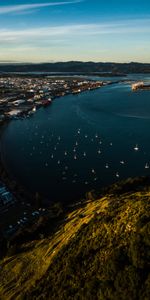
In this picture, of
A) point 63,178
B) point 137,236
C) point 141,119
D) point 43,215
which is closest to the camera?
point 137,236


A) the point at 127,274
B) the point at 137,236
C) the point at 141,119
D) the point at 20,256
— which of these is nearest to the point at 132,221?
the point at 137,236

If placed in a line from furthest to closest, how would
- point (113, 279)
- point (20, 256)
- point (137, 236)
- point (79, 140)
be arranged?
point (79, 140) → point (20, 256) → point (137, 236) → point (113, 279)

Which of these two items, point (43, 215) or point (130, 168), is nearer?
point (43, 215)

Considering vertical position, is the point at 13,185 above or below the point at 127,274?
below

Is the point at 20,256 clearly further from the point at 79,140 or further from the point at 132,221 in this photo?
the point at 79,140

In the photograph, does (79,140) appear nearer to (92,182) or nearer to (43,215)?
(92,182)
